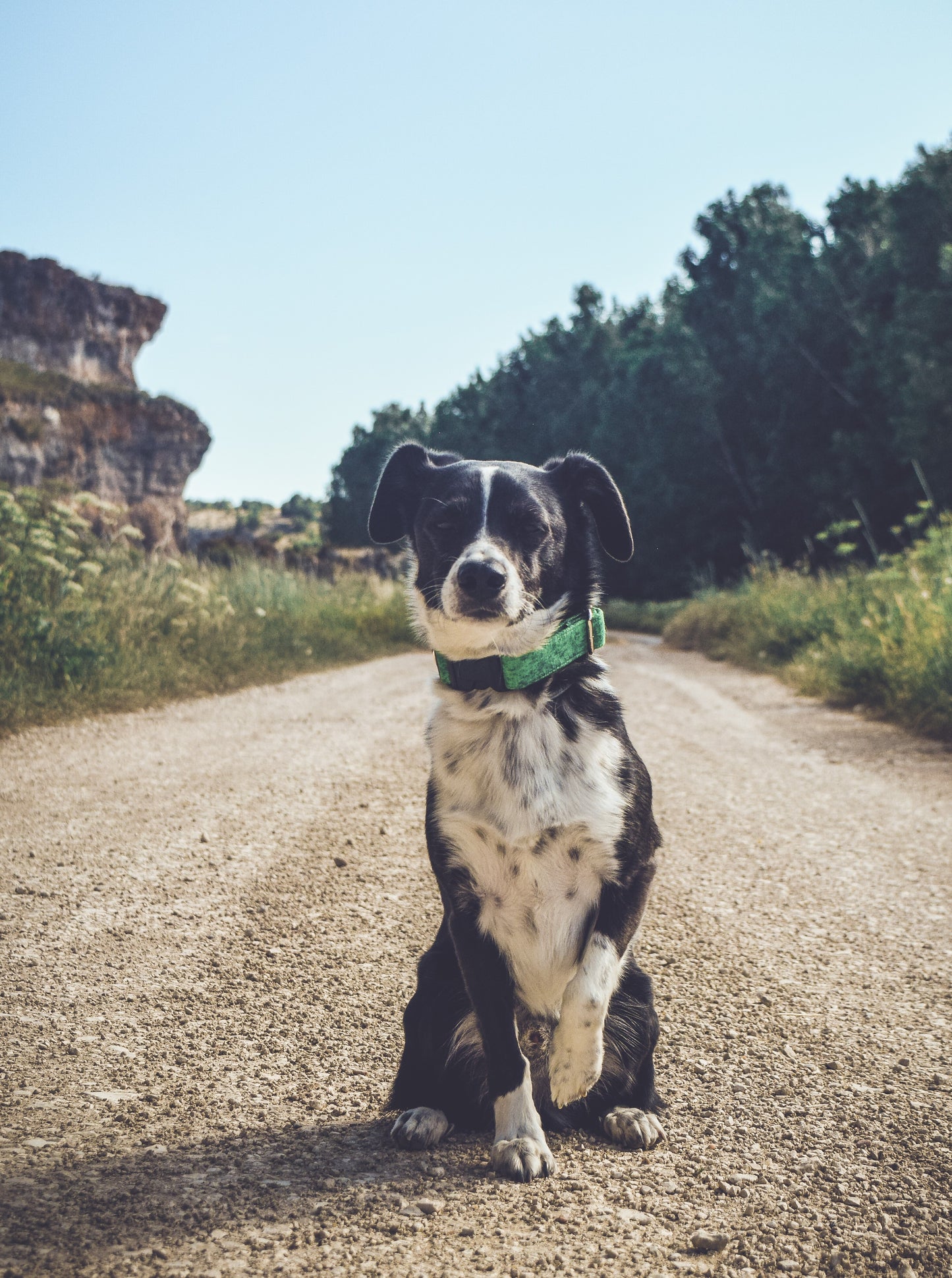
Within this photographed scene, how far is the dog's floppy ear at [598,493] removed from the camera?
8.13 ft

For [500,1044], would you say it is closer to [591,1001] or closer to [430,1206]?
[591,1001]

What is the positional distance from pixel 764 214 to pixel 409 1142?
132ft

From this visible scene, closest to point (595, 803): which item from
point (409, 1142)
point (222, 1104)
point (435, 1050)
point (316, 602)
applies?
point (435, 1050)

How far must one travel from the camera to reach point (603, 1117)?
2.07 m

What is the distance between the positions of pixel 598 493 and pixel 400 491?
60 cm

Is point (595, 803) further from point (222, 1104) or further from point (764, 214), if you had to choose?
point (764, 214)

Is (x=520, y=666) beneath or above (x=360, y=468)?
beneath

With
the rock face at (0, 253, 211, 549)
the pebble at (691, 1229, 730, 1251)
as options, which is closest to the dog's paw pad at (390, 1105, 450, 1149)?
the pebble at (691, 1229, 730, 1251)

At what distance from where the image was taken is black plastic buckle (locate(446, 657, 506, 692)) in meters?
2.13

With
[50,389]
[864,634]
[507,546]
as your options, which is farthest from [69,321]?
[507,546]

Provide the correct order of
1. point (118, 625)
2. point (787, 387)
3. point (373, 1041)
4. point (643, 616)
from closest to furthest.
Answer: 1. point (373, 1041)
2. point (118, 625)
3. point (643, 616)
4. point (787, 387)

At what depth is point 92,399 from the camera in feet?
135

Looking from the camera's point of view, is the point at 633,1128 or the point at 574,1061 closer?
the point at 574,1061

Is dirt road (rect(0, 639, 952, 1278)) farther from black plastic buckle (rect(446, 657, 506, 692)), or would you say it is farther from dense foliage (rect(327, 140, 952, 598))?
dense foliage (rect(327, 140, 952, 598))
